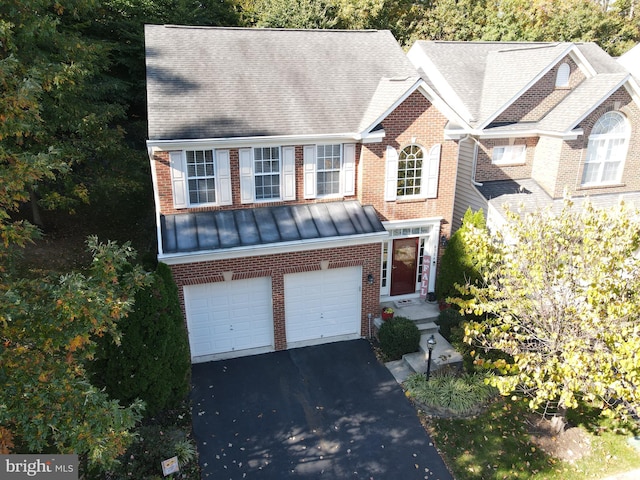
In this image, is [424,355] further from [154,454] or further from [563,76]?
[563,76]

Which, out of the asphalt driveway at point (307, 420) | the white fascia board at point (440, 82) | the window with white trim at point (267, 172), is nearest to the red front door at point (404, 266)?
the asphalt driveway at point (307, 420)

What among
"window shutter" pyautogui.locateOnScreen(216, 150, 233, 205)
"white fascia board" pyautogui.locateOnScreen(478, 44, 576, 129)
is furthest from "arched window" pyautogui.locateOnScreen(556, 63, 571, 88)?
"window shutter" pyautogui.locateOnScreen(216, 150, 233, 205)

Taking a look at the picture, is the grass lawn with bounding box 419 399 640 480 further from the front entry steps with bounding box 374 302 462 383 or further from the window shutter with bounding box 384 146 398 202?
the window shutter with bounding box 384 146 398 202

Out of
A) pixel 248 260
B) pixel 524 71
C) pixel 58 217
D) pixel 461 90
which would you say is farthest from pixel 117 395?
pixel 524 71

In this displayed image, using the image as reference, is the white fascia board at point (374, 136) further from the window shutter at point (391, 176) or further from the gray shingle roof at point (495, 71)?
the gray shingle roof at point (495, 71)

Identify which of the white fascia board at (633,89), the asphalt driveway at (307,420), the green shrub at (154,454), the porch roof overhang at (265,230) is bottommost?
the asphalt driveway at (307,420)

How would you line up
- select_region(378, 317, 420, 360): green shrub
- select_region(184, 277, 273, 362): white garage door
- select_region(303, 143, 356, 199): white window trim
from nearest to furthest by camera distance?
1. select_region(184, 277, 273, 362): white garage door
2. select_region(378, 317, 420, 360): green shrub
3. select_region(303, 143, 356, 199): white window trim

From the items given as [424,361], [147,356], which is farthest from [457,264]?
[147,356]
